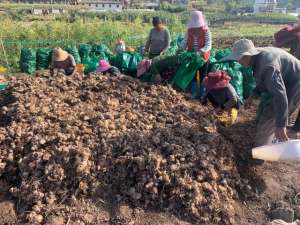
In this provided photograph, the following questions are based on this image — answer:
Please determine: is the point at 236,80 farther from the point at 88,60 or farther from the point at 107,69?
the point at 88,60

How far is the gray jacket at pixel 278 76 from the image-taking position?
3725mm

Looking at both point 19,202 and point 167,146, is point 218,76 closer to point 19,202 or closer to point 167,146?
point 167,146

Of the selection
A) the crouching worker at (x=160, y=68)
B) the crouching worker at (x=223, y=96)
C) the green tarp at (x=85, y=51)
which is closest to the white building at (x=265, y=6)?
the green tarp at (x=85, y=51)

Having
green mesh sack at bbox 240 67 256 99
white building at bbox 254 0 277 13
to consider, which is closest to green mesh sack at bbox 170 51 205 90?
green mesh sack at bbox 240 67 256 99

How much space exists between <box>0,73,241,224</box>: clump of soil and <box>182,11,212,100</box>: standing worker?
1.03m

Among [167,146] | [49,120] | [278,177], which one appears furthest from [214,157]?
[49,120]

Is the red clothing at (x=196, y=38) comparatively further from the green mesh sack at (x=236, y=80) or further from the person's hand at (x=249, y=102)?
the person's hand at (x=249, y=102)

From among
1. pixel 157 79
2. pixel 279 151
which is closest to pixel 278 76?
pixel 279 151

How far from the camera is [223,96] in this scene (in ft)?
16.0

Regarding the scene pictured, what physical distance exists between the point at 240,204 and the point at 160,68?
8.04ft

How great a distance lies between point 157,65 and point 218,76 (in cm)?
101

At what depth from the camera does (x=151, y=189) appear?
11.6 ft

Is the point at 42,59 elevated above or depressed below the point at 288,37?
below

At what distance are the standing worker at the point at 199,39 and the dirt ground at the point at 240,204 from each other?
3.69 ft
